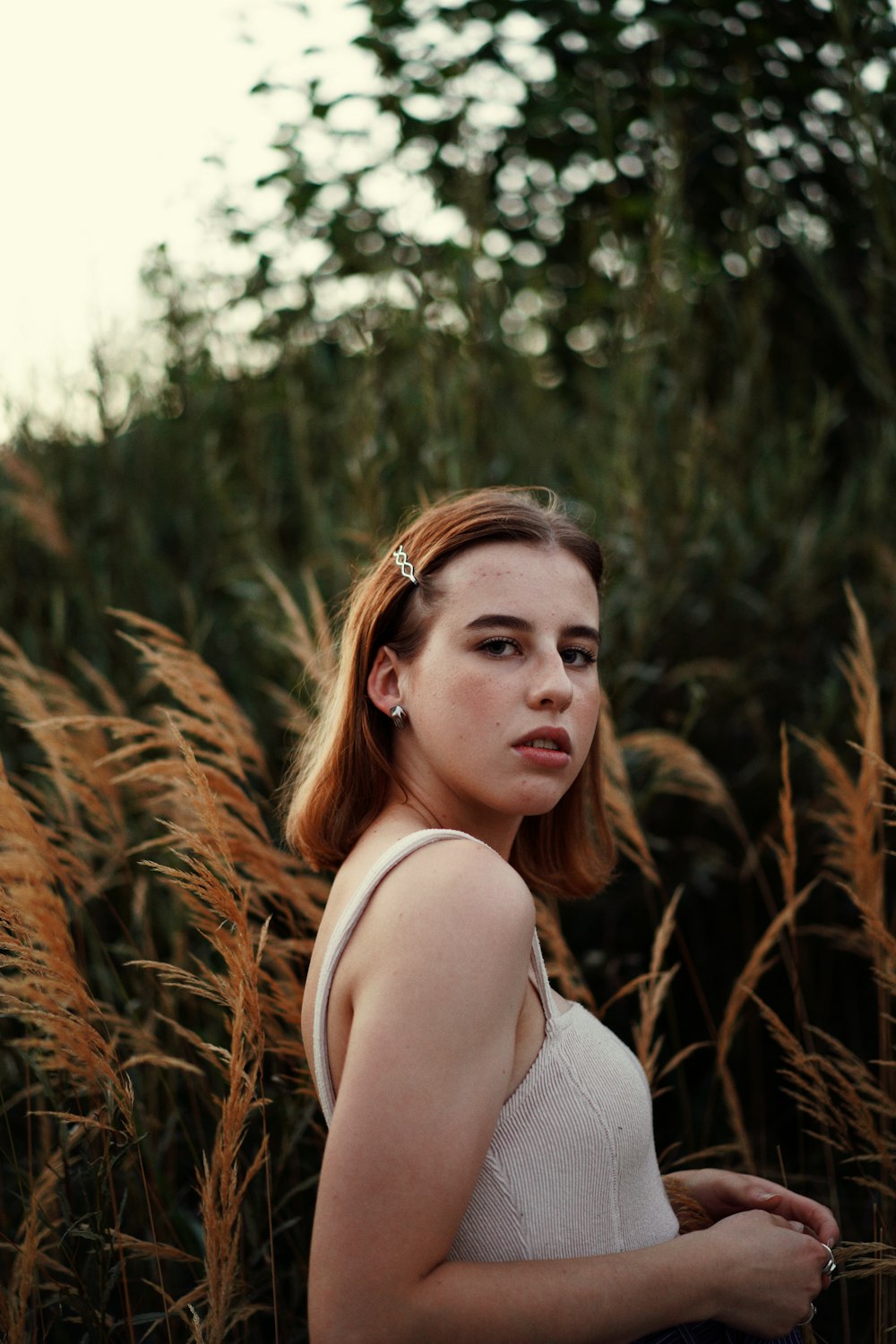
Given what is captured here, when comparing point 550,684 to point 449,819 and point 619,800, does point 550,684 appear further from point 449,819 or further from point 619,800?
point 619,800

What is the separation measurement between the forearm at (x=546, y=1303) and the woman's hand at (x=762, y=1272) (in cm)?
2

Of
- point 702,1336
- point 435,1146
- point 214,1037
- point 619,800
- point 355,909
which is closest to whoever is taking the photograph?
point 435,1146

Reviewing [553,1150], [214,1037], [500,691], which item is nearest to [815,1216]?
[553,1150]

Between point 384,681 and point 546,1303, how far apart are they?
677 mm

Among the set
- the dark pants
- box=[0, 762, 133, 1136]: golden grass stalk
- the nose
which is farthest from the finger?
box=[0, 762, 133, 1136]: golden grass stalk

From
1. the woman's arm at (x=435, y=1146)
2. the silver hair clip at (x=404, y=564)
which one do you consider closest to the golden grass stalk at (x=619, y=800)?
the silver hair clip at (x=404, y=564)

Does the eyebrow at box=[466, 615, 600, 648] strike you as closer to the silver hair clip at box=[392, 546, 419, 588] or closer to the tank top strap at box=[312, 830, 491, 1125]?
the silver hair clip at box=[392, 546, 419, 588]

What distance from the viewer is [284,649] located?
9.27 ft

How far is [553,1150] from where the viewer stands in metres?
1.11

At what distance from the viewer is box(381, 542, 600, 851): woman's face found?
1217 millimetres

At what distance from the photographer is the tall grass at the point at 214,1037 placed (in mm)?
1340

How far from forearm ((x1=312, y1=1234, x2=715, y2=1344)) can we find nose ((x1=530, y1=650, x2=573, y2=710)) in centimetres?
55

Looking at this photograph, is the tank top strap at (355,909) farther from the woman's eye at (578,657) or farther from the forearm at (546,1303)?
the woman's eye at (578,657)

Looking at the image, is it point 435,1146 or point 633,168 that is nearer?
point 435,1146
